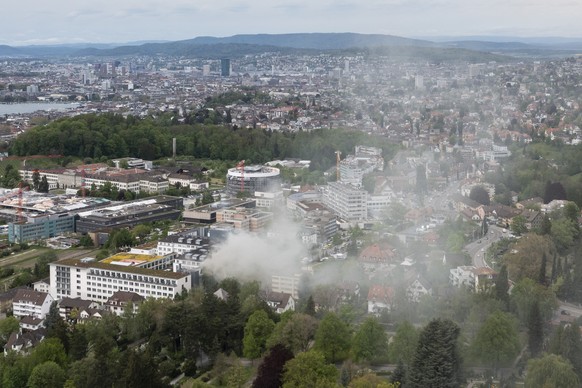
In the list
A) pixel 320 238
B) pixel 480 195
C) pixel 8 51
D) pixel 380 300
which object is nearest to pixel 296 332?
pixel 380 300

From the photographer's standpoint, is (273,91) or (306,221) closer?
(306,221)

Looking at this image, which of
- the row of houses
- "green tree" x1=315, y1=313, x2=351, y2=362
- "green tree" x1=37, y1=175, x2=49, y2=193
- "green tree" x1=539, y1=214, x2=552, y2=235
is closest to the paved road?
"green tree" x1=539, y1=214, x2=552, y2=235

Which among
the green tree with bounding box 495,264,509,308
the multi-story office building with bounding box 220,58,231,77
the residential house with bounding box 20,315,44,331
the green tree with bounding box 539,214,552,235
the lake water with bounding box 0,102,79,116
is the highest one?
the multi-story office building with bounding box 220,58,231,77

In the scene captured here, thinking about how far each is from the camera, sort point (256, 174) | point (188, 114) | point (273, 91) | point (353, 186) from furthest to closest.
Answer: point (273, 91) → point (188, 114) → point (256, 174) → point (353, 186)

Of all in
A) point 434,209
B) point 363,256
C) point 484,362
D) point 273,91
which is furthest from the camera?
point 273,91

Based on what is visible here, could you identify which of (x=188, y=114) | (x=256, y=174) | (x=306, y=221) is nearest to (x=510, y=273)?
(x=306, y=221)

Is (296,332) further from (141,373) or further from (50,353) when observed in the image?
(50,353)

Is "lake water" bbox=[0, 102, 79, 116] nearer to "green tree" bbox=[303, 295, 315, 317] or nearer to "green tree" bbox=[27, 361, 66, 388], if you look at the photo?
"green tree" bbox=[303, 295, 315, 317]

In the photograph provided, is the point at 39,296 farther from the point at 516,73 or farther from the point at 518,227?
the point at 516,73
